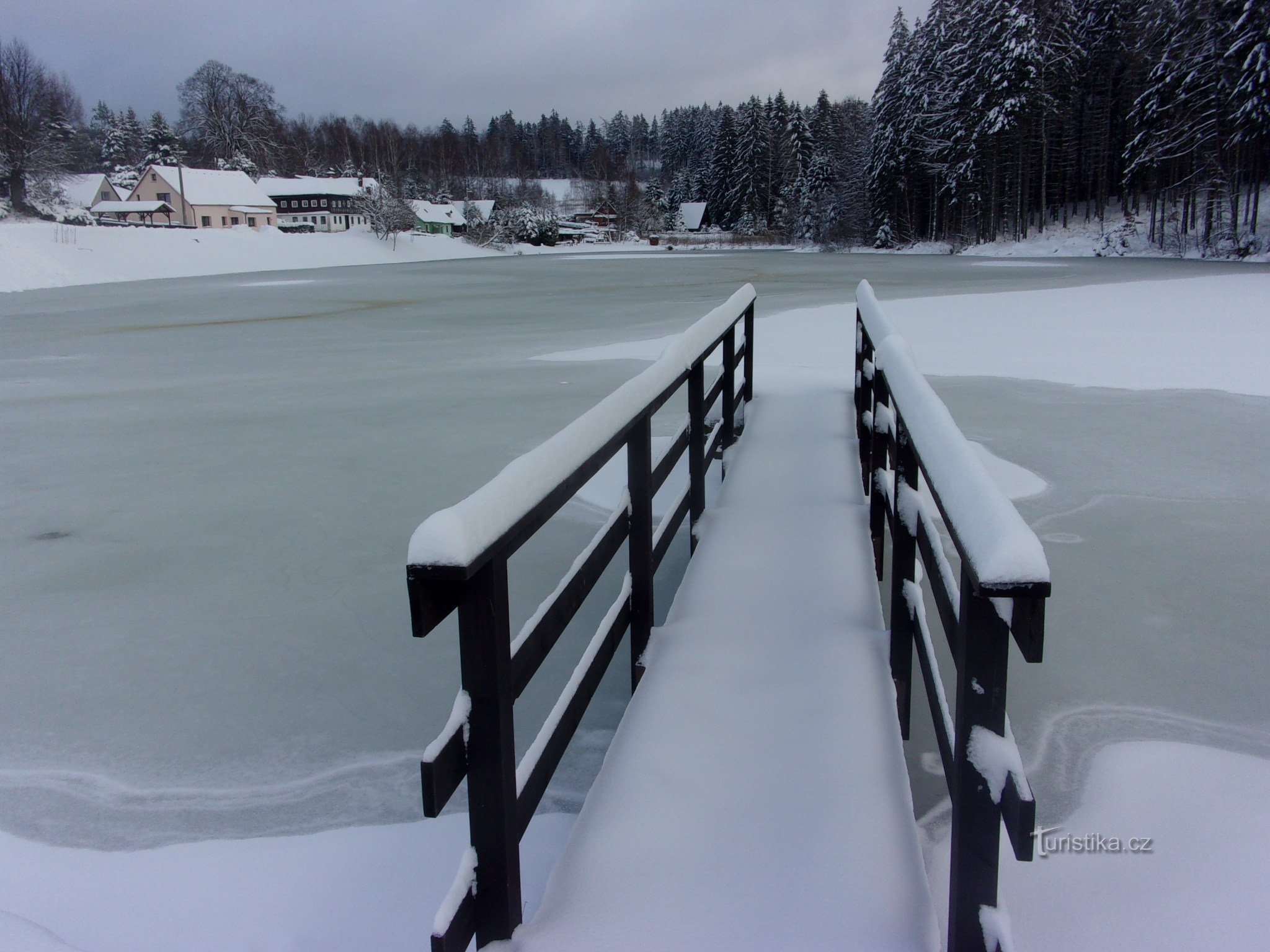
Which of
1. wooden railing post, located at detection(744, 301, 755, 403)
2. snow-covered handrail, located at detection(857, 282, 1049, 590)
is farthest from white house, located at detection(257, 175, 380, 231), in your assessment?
snow-covered handrail, located at detection(857, 282, 1049, 590)

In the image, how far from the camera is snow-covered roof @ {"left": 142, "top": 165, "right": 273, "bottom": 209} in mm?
66375

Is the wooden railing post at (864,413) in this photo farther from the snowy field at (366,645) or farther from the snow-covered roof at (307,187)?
the snow-covered roof at (307,187)

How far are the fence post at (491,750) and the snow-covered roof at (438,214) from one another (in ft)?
267

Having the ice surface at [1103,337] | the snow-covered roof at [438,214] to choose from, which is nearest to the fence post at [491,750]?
the ice surface at [1103,337]

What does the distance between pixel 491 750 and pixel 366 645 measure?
6.29 ft

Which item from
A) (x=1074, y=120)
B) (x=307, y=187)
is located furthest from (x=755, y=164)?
(x=307, y=187)

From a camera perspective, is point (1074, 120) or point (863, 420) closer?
point (863, 420)

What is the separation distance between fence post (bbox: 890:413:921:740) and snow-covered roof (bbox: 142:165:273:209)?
72.8m

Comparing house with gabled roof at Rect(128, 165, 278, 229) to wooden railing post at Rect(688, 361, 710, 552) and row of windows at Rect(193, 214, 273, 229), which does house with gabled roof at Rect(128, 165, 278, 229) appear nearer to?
row of windows at Rect(193, 214, 273, 229)

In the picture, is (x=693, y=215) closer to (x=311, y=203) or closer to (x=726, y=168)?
(x=726, y=168)

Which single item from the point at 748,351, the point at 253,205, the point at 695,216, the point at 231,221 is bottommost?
the point at 748,351

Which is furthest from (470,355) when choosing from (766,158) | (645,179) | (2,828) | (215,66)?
(645,179)

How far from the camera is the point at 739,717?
93.3 inches

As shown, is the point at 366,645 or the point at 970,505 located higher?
the point at 970,505
